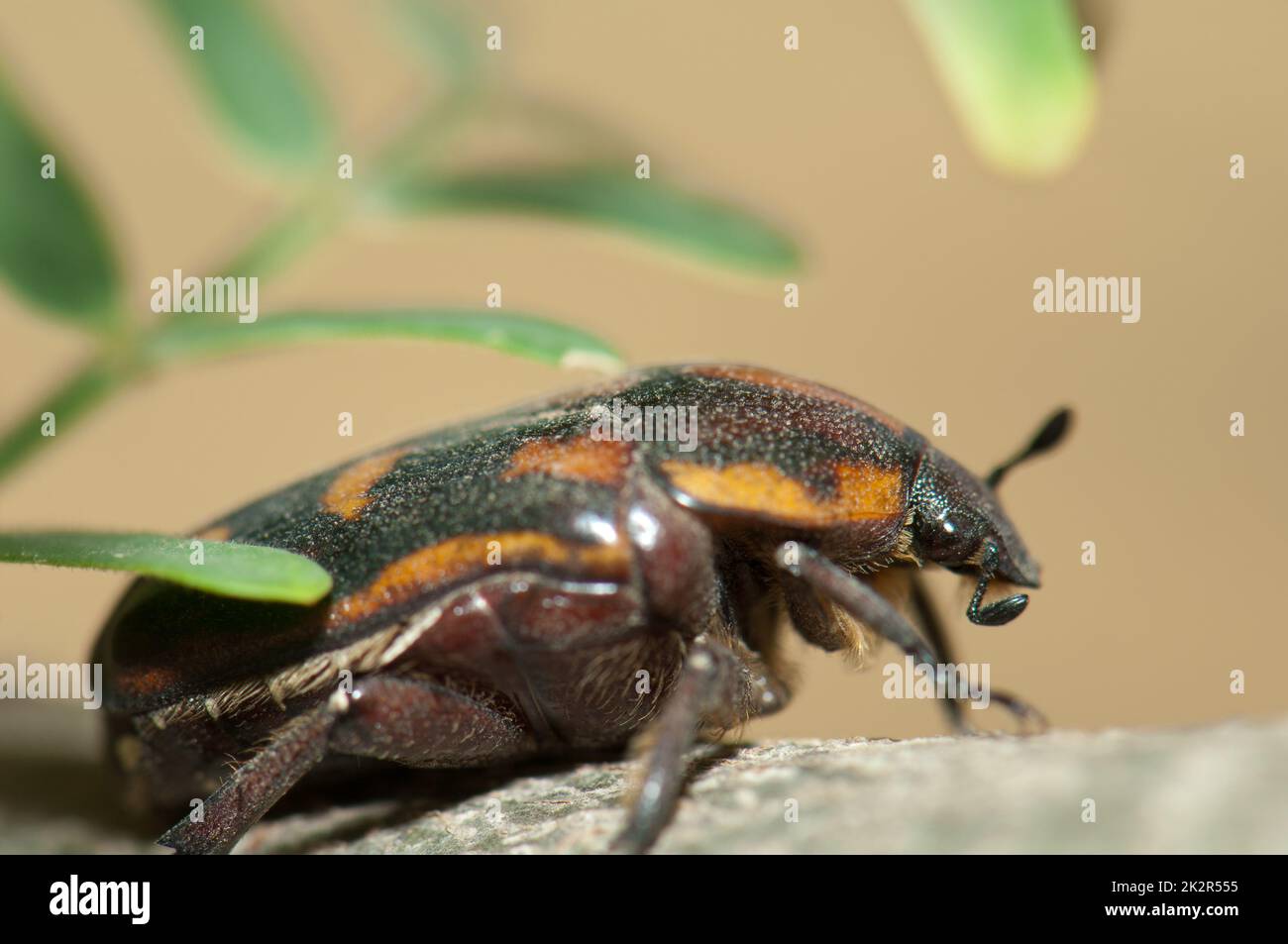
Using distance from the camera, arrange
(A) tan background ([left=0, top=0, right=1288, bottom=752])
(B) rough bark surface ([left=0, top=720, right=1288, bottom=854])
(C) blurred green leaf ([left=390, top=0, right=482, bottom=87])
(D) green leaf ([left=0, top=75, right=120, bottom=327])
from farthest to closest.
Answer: (A) tan background ([left=0, top=0, right=1288, bottom=752])
(C) blurred green leaf ([left=390, top=0, right=482, bottom=87])
(D) green leaf ([left=0, top=75, right=120, bottom=327])
(B) rough bark surface ([left=0, top=720, right=1288, bottom=854])

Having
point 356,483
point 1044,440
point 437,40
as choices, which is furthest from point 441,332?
point 437,40

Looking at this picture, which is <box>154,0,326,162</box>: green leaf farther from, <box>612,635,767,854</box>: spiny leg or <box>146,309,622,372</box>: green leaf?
<box>612,635,767,854</box>: spiny leg

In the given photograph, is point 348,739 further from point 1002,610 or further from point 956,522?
point 1002,610

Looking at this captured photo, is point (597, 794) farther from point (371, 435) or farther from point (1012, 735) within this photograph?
point (371, 435)

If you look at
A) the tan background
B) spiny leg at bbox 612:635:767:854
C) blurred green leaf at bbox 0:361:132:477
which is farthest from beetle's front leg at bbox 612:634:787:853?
the tan background

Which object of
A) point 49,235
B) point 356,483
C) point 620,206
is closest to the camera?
point 356,483

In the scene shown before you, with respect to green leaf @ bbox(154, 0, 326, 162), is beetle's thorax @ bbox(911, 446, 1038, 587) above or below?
below
